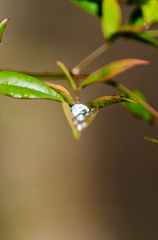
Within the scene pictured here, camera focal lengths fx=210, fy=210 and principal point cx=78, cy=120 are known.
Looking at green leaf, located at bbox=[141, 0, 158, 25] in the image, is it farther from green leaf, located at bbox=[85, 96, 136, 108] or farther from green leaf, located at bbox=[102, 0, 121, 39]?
green leaf, located at bbox=[85, 96, 136, 108]

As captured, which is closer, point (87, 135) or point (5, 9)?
point (5, 9)

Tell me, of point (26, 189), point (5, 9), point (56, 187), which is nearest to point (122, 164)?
point (56, 187)

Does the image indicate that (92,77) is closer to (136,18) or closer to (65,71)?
(65,71)

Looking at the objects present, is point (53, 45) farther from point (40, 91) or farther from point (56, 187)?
point (40, 91)

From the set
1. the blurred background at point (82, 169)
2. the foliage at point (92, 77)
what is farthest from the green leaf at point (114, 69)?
the blurred background at point (82, 169)

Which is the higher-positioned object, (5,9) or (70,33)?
(5,9)
